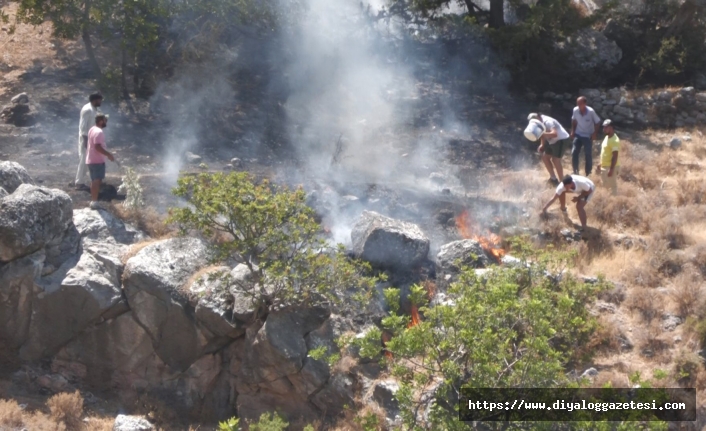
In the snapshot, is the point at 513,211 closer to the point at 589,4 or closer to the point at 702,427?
the point at 702,427

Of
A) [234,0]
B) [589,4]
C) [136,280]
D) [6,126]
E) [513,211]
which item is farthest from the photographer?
[589,4]

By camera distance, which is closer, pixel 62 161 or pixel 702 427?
pixel 702 427

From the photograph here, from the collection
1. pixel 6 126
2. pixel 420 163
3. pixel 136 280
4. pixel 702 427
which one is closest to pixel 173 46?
pixel 6 126

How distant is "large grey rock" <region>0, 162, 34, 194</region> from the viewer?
942 cm

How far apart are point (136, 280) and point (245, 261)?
1.43m

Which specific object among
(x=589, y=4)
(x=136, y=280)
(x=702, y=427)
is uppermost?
(x=589, y=4)

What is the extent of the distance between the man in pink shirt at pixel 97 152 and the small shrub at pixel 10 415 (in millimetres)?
2843

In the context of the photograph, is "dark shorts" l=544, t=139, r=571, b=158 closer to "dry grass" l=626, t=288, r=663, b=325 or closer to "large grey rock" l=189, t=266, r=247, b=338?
"dry grass" l=626, t=288, r=663, b=325

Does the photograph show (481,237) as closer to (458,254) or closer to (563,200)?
(458,254)

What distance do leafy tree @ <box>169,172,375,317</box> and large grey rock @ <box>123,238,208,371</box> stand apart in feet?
2.20

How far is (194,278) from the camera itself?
9.19 metres

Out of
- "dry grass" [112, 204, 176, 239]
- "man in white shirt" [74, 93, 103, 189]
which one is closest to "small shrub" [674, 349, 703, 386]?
"dry grass" [112, 204, 176, 239]

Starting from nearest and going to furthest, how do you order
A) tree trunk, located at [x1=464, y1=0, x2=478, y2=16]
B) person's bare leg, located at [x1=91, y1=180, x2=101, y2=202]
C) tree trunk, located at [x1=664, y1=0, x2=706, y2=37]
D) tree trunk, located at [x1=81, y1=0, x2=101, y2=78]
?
1. person's bare leg, located at [x1=91, y1=180, x2=101, y2=202]
2. tree trunk, located at [x1=81, y1=0, x2=101, y2=78]
3. tree trunk, located at [x1=664, y1=0, x2=706, y2=37]
4. tree trunk, located at [x1=464, y1=0, x2=478, y2=16]

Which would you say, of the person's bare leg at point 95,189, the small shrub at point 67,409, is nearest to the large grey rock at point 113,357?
the small shrub at point 67,409
